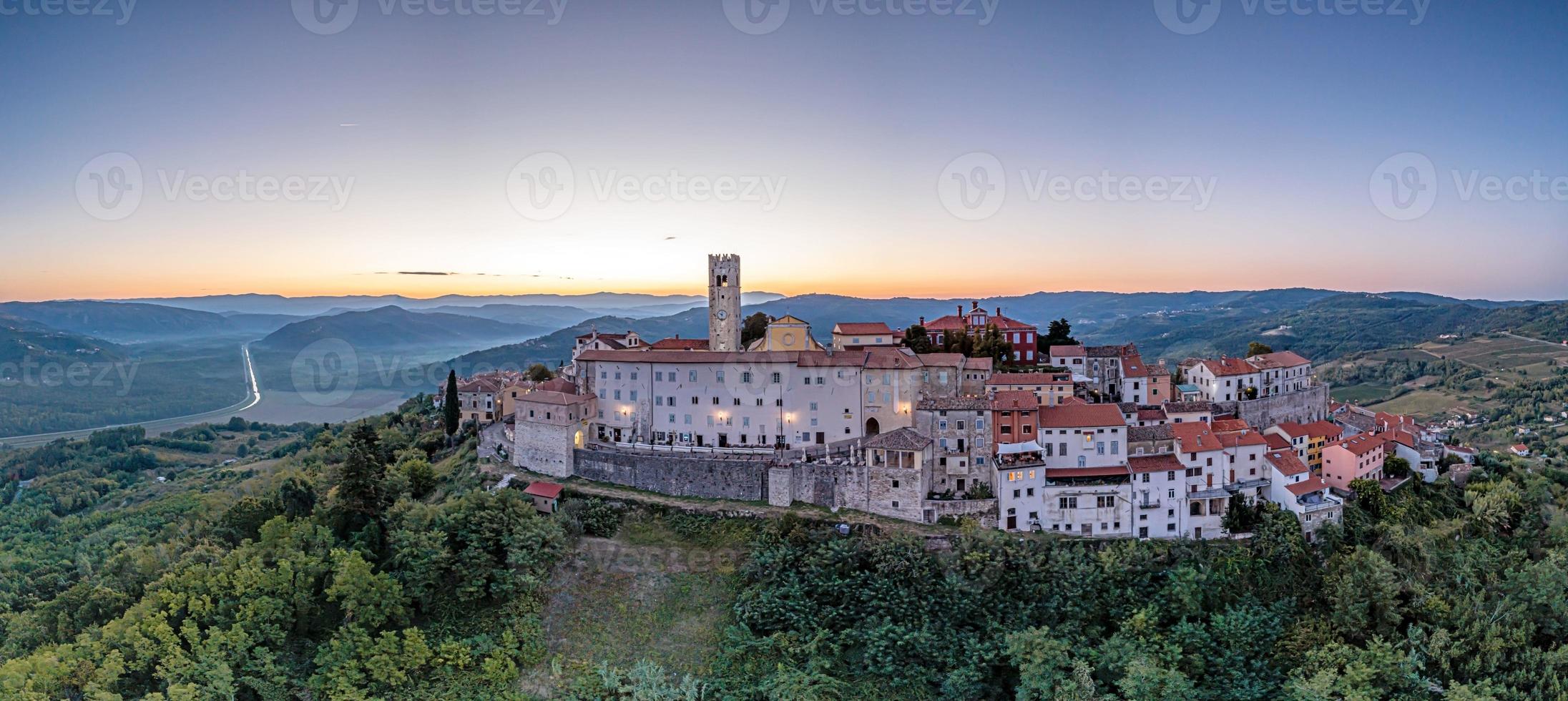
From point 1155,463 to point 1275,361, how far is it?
723 inches

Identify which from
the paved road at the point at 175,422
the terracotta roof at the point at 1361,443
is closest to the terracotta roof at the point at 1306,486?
the terracotta roof at the point at 1361,443

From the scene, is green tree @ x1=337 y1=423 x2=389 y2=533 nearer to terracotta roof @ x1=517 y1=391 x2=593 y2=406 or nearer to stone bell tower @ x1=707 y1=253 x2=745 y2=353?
terracotta roof @ x1=517 y1=391 x2=593 y2=406

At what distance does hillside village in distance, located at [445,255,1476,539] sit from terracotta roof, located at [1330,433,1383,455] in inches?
5.6

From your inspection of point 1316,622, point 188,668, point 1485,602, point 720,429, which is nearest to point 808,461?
point 720,429

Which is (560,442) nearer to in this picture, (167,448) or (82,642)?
(82,642)

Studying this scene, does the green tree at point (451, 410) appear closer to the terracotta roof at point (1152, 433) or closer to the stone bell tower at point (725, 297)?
the stone bell tower at point (725, 297)

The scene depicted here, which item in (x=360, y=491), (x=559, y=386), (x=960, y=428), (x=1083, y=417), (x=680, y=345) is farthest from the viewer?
(x=680, y=345)

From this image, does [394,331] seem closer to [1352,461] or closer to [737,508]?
[737,508]

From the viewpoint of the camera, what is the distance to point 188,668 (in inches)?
1101

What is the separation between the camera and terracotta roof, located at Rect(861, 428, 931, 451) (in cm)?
3356

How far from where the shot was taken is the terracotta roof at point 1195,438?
33.3m

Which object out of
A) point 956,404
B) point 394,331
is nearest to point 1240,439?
point 956,404

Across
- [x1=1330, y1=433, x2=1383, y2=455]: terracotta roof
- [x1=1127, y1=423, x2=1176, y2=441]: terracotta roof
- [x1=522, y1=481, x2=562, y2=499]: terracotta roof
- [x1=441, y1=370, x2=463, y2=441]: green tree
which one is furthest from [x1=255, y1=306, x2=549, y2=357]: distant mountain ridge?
[x1=1330, y1=433, x2=1383, y2=455]: terracotta roof

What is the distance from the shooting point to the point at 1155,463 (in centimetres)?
3303
